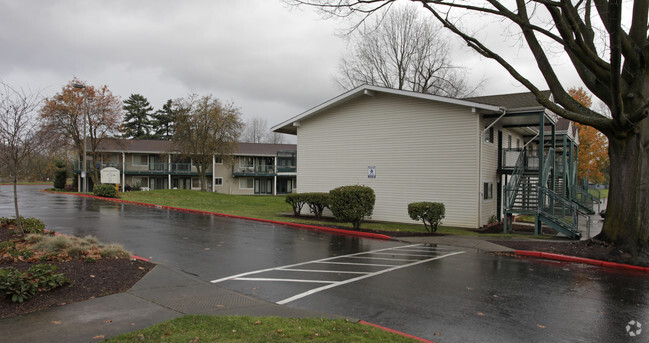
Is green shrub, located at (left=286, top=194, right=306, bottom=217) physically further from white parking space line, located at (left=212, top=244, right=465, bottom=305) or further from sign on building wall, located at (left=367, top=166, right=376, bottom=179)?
white parking space line, located at (left=212, top=244, right=465, bottom=305)

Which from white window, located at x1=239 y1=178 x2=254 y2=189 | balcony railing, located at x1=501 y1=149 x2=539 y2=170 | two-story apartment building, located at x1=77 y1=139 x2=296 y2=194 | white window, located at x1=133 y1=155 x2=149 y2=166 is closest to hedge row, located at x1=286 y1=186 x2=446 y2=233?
balcony railing, located at x1=501 y1=149 x2=539 y2=170

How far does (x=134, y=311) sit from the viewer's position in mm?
5516

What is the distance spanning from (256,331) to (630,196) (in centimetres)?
1167

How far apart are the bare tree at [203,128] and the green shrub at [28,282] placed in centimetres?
3357

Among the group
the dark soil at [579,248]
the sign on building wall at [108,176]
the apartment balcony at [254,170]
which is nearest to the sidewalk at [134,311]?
the dark soil at [579,248]

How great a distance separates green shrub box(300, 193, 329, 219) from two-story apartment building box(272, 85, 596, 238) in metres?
1.97

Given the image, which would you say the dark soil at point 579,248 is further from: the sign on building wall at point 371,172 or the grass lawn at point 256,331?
the grass lawn at point 256,331

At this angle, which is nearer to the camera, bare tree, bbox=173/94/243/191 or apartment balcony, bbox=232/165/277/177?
bare tree, bbox=173/94/243/191

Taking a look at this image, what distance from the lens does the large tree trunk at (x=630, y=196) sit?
10898 millimetres

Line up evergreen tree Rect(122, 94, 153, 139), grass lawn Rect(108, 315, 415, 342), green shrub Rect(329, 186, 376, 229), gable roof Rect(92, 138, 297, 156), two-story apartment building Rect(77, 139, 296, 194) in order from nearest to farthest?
grass lawn Rect(108, 315, 415, 342) → green shrub Rect(329, 186, 376, 229) → gable roof Rect(92, 138, 297, 156) → two-story apartment building Rect(77, 139, 296, 194) → evergreen tree Rect(122, 94, 153, 139)

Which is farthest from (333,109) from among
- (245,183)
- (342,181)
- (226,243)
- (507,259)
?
(245,183)

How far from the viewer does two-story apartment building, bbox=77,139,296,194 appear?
4831 cm

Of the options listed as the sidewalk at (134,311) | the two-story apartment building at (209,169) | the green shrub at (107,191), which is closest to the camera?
the sidewalk at (134,311)

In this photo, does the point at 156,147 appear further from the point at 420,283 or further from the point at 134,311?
the point at 134,311
